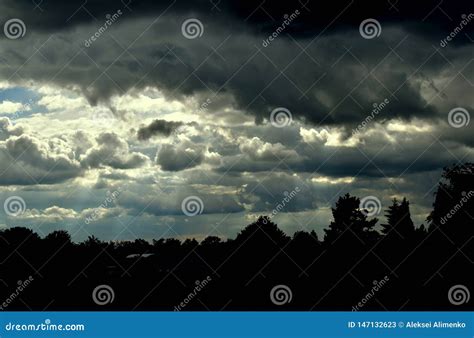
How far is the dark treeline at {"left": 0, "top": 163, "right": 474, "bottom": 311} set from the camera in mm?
36781

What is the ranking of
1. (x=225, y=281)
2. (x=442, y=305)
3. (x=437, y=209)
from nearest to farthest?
(x=442, y=305), (x=225, y=281), (x=437, y=209)

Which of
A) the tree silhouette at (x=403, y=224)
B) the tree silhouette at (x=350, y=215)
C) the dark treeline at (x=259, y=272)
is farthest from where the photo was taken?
the tree silhouette at (x=350, y=215)

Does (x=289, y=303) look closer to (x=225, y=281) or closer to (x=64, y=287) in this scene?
(x=225, y=281)

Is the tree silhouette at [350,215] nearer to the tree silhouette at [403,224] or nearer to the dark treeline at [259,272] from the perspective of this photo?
the tree silhouette at [403,224]

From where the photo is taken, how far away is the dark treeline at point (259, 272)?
121 feet

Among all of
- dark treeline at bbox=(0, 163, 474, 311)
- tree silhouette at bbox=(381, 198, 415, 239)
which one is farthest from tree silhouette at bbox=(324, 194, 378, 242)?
dark treeline at bbox=(0, 163, 474, 311)

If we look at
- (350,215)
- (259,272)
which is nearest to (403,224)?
(350,215)

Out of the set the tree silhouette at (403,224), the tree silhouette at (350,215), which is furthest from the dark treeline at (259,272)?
the tree silhouette at (350,215)

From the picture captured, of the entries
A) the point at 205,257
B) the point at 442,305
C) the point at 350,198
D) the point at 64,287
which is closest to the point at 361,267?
the point at 442,305

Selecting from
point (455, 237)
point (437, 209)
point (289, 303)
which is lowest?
point (289, 303)

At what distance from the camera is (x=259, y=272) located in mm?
39562

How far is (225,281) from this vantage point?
39000mm

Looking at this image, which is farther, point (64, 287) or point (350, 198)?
point (350, 198)
